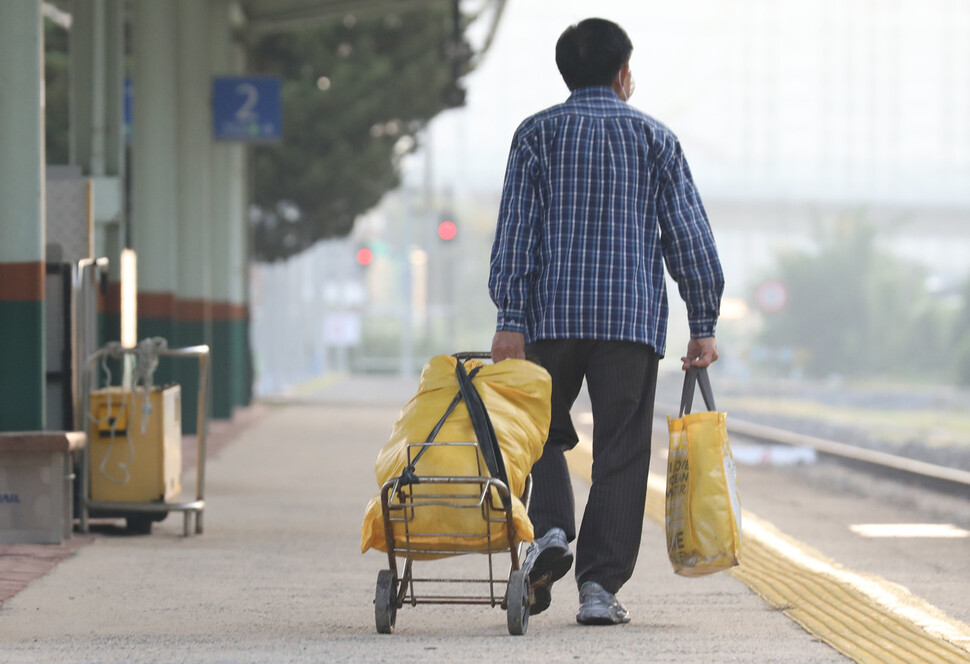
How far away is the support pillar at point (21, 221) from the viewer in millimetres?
7105

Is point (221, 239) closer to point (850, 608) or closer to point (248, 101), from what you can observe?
point (248, 101)

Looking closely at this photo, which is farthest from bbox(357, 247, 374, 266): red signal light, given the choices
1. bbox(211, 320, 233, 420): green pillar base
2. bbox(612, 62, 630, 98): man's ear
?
bbox(612, 62, 630, 98): man's ear

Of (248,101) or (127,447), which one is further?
(248,101)

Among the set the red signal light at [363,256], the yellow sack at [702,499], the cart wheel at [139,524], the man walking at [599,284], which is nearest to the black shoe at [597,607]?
the man walking at [599,284]

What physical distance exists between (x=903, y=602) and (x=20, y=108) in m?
4.30

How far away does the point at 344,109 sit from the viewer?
2259 cm

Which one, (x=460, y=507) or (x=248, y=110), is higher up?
(x=248, y=110)

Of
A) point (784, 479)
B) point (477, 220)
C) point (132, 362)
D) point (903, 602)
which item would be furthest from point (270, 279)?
point (903, 602)

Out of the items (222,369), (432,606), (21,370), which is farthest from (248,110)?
(432,606)

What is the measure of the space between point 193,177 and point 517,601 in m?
13.1

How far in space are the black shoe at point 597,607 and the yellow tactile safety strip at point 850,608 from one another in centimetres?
57

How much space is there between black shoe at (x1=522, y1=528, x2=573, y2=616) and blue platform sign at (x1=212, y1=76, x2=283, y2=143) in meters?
12.8

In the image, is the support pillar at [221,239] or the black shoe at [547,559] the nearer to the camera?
the black shoe at [547,559]

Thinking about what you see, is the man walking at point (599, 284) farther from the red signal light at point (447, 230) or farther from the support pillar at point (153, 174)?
the red signal light at point (447, 230)
